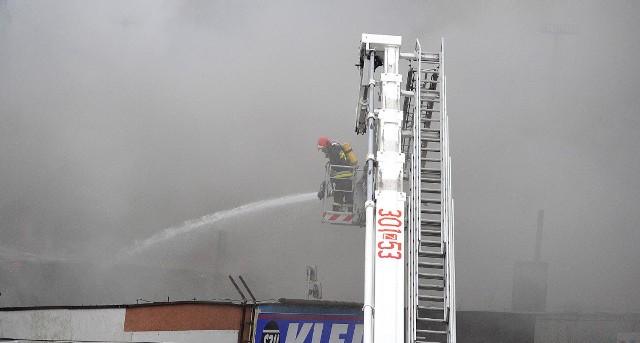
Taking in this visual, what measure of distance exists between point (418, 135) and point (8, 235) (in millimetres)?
19038

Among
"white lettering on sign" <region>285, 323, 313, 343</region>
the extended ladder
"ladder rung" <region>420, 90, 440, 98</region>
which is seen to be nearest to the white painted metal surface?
the extended ladder

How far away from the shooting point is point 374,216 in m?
7.74

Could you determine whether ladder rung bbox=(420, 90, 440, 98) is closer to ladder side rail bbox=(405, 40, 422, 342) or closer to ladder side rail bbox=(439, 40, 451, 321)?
ladder side rail bbox=(405, 40, 422, 342)

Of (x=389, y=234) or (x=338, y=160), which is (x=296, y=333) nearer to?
(x=389, y=234)

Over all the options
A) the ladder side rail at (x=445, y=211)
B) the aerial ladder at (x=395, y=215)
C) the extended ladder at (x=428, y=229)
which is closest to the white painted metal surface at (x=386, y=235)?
the aerial ladder at (x=395, y=215)

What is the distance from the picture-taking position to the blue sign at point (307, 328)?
34.5 ft

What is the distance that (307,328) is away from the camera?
10867 millimetres

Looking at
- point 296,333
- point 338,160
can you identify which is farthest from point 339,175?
point 296,333

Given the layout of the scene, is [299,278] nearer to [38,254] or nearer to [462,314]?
[38,254]

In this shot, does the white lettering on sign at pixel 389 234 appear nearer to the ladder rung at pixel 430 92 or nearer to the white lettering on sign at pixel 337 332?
the ladder rung at pixel 430 92

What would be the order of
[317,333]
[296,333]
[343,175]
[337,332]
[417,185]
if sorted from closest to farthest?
1. [417,185]
2. [296,333]
3. [317,333]
4. [337,332]
5. [343,175]

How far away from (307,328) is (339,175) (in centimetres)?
367

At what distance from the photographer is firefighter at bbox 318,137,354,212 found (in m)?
13.8

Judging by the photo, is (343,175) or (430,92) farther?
(343,175)
